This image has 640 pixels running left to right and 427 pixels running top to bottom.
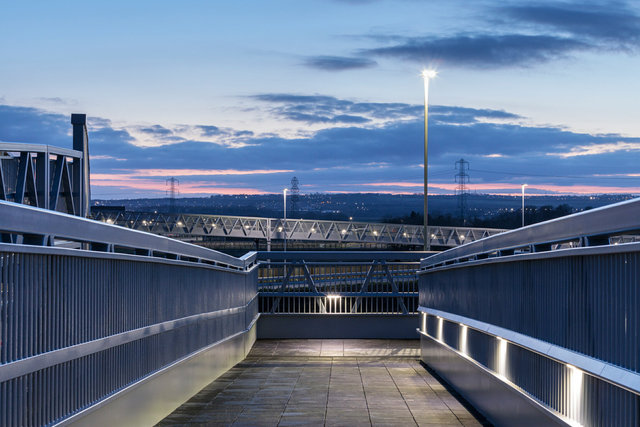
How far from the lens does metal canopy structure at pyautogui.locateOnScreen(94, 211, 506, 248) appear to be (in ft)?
399

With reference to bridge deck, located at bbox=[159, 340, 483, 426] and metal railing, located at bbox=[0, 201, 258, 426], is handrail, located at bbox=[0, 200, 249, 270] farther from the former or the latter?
Result: bridge deck, located at bbox=[159, 340, 483, 426]

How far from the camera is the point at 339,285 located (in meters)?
25.9

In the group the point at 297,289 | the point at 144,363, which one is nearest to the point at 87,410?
the point at 144,363

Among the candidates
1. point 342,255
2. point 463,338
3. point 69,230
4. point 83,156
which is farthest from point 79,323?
point 342,255

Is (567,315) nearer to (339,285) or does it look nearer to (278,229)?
(339,285)

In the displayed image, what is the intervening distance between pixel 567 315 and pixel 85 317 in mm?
3962

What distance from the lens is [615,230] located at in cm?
609

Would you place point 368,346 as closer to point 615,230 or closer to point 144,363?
point 144,363

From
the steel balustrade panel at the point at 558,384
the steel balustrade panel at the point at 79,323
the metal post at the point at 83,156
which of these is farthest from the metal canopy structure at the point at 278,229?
the steel balustrade panel at the point at 558,384

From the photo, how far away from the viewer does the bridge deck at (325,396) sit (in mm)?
10945

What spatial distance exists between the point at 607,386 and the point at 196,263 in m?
7.62

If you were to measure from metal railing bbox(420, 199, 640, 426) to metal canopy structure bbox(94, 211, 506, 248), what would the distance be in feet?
351

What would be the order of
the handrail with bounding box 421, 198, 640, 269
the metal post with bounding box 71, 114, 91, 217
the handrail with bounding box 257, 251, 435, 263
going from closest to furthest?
the handrail with bounding box 421, 198, 640, 269
the metal post with bounding box 71, 114, 91, 217
the handrail with bounding box 257, 251, 435, 263

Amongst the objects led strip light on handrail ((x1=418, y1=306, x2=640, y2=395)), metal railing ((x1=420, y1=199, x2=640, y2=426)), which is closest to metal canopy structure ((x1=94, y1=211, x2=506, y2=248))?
metal railing ((x1=420, y1=199, x2=640, y2=426))
